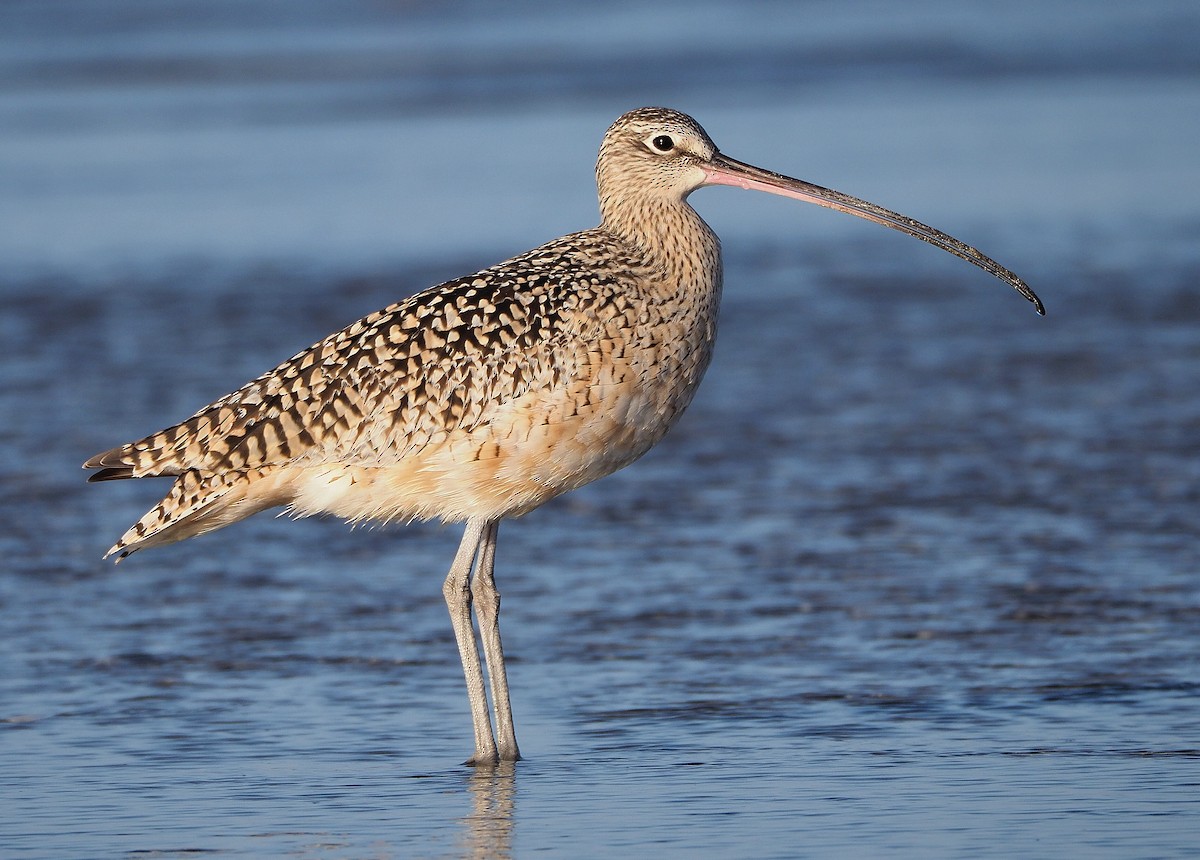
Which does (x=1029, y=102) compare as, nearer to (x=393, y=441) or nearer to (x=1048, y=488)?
(x=1048, y=488)

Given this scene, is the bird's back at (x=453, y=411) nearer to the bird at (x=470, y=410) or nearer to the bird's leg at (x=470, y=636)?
the bird at (x=470, y=410)

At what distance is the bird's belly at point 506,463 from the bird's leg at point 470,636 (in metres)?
0.22

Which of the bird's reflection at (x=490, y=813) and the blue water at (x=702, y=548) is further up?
the blue water at (x=702, y=548)

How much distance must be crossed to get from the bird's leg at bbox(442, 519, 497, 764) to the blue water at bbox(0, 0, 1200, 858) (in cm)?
13

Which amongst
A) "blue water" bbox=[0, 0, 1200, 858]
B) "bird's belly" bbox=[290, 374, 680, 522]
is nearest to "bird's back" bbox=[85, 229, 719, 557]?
"bird's belly" bbox=[290, 374, 680, 522]

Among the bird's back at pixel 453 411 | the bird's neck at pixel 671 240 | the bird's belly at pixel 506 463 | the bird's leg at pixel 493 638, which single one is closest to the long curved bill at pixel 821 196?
the bird's neck at pixel 671 240

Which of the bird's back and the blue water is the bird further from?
the blue water

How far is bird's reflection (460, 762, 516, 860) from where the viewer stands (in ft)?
18.0

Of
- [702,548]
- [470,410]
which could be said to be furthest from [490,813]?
[702,548]

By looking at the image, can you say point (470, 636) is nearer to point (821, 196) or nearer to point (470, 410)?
point (470, 410)

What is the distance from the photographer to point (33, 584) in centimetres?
842

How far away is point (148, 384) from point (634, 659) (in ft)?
17.9

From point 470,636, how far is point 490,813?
985mm

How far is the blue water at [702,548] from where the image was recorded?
231 inches
